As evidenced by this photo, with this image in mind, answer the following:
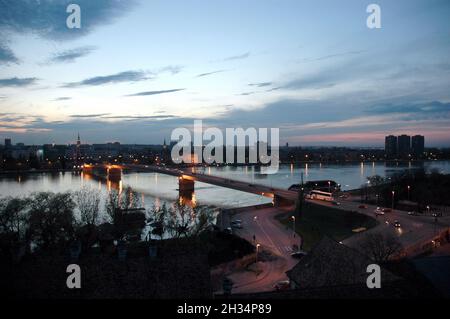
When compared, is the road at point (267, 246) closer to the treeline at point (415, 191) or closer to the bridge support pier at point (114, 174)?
the treeline at point (415, 191)

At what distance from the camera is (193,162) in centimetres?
5319

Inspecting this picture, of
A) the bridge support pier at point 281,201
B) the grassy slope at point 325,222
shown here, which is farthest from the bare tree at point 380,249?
the bridge support pier at point 281,201

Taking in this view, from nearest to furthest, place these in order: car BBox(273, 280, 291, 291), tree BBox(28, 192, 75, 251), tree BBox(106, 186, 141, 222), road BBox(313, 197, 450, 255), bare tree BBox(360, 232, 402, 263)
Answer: car BBox(273, 280, 291, 291), bare tree BBox(360, 232, 402, 263), tree BBox(28, 192, 75, 251), road BBox(313, 197, 450, 255), tree BBox(106, 186, 141, 222)

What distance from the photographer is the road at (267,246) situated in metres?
8.64

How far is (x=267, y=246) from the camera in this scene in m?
12.3

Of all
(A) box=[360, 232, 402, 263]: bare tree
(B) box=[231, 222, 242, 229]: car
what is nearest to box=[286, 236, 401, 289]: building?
(A) box=[360, 232, 402, 263]: bare tree

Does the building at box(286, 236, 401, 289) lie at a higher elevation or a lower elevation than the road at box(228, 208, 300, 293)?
higher

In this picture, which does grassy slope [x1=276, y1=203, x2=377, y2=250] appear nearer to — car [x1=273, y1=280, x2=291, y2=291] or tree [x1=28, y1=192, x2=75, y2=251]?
car [x1=273, y1=280, x2=291, y2=291]

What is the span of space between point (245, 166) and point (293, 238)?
42.2m

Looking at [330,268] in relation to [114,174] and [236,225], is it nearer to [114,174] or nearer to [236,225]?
[236,225]

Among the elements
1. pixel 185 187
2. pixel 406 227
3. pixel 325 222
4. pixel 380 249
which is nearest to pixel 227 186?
pixel 185 187

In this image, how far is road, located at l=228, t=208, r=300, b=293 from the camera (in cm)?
864
